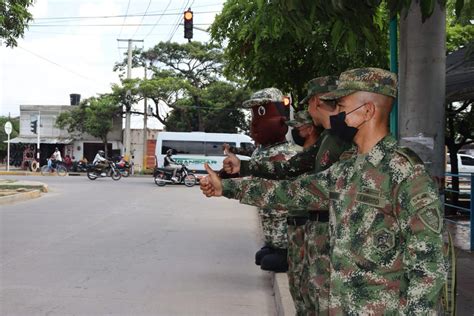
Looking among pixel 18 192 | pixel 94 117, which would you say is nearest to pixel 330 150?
pixel 18 192

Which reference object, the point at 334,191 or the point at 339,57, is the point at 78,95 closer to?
the point at 339,57

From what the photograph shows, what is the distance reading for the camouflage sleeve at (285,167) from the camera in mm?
3161

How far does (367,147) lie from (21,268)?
557 cm

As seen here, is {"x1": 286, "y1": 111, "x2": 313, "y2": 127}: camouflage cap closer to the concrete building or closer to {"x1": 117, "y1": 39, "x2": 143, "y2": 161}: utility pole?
{"x1": 117, "y1": 39, "x2": 143, "y2": 161}: utility pole

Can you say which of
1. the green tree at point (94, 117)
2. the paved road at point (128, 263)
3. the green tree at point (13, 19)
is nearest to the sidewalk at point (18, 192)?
the paved road at point (128, 263)

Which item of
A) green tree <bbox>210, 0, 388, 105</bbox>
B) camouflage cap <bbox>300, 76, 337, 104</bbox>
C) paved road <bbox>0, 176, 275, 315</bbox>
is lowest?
paved road <bbox>0, 176, 275, 315</bbox>

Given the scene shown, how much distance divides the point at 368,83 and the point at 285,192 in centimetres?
70

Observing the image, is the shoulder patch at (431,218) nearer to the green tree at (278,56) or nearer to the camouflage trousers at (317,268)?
the camouflage trousers at (317,268)

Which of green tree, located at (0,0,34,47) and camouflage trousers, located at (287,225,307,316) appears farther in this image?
green tree, located at (0,0,34,47)

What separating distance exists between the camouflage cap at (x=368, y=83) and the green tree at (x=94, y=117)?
33.6 meters

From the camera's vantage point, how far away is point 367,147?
203 cm

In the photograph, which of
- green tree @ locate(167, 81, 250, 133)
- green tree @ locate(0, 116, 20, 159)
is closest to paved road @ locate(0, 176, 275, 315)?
green tree @ locate(167, 81, 250, 133)

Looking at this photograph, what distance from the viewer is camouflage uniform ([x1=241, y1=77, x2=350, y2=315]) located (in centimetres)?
268

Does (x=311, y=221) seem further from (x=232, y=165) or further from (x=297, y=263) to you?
(x=232, y=165)
